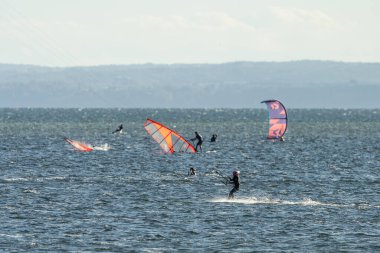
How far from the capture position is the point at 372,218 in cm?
4453

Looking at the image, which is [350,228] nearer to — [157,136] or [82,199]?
[82,199]

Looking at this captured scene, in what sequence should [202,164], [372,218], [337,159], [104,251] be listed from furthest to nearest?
[337,159] < [202,164] < [372,218] < [104,251]

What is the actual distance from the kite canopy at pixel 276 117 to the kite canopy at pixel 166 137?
326 inches

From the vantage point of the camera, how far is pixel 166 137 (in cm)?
8019

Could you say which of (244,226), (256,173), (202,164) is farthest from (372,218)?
(202,164)

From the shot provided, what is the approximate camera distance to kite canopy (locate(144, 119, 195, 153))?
248 ft

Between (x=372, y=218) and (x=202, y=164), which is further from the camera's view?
(x=202, y=164)

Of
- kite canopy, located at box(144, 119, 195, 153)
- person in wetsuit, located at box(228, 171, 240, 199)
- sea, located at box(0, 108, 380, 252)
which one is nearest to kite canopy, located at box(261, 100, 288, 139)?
sea, located at box(0, 108, 380, 252)

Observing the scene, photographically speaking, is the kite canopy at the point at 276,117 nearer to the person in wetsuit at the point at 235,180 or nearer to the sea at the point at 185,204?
the sea at the point at 185,204

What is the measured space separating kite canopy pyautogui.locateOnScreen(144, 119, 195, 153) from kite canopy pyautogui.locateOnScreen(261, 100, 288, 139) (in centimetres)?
829

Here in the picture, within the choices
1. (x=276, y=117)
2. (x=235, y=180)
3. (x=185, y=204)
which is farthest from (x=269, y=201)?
(x=276, y=117)

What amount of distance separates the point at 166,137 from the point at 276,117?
1743 cm

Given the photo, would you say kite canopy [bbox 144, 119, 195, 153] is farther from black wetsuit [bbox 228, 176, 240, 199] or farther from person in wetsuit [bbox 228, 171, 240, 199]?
person in wetsuit [bbox 228, 171, 240, 199]

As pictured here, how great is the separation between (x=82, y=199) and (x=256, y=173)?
20.2 meters
